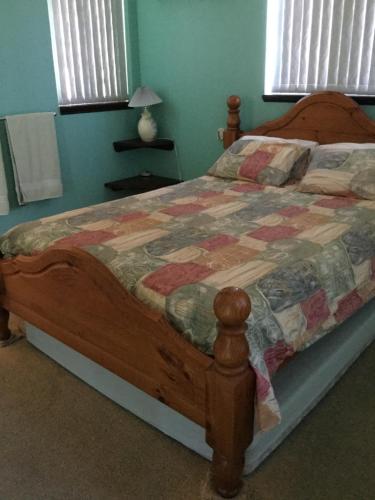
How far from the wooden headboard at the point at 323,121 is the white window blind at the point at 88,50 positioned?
106 cm

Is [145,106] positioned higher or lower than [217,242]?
higher

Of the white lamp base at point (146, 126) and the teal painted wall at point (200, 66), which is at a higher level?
the teal painted wall at point (200, 66)

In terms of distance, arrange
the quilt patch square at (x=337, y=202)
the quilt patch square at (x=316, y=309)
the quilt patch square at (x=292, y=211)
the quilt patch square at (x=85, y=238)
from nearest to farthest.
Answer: the quilt patch square at (x=316, y=309)
the quilt patch square at (x=85, y=238)
the quilt patch square at (x=292, y=211)
the quilt patch square at (x=337, y=202)

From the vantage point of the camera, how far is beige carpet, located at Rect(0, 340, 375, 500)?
1.51m

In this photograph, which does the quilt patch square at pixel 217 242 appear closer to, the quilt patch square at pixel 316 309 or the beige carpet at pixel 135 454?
the quilt patch square at pixel 316 309

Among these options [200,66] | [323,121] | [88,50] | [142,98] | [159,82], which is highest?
[88,50]

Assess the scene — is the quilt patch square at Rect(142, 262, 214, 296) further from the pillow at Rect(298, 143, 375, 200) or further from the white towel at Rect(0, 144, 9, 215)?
the white towel at Rect(0, 144, 9, 215)

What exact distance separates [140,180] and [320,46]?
5.68 ft

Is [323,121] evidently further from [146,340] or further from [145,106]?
[146,340]

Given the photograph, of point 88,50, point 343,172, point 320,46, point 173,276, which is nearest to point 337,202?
point 343,172

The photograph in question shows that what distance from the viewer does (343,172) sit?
2.55m

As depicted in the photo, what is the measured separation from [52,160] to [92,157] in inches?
17.7

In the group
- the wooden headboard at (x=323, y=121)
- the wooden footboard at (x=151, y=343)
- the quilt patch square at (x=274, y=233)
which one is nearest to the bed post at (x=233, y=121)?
the wooden headboard at (x=323, y=121)

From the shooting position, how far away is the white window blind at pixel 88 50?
10.8 ft
